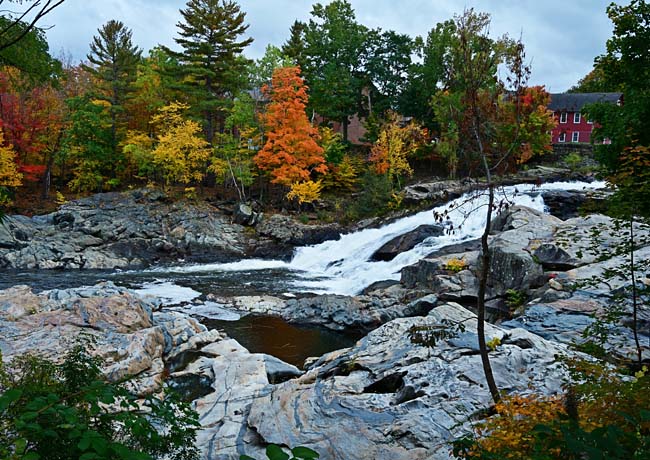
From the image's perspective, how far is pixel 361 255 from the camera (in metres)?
19.1

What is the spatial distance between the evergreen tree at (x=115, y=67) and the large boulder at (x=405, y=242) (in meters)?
18.7

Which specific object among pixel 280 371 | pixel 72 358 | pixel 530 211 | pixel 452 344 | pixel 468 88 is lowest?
pixel 280 371

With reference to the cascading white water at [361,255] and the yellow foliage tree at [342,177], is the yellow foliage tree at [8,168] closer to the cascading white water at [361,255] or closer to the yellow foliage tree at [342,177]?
the cascading white water at [361,255]

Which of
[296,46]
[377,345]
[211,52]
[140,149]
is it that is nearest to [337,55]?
[296,46]

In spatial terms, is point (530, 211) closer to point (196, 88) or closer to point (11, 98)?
point (196, 88)

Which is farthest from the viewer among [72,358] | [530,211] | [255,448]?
[530,211]

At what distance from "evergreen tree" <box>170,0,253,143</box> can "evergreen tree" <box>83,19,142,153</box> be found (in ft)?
10.9

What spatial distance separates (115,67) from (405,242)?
2153 cm

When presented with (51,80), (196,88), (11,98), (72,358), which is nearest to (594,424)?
(72,358)

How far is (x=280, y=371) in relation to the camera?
26.8 feet

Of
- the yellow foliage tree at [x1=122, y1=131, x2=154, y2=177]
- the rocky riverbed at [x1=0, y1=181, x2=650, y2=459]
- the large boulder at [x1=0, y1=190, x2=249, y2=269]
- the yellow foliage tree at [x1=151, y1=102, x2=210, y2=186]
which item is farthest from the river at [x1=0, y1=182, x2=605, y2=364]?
the yellow foliage tree at [x1=122, y1=131, x2=154, y2=177]

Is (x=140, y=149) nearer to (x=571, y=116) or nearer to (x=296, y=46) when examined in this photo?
(x=296, y=46)

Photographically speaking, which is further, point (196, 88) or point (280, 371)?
point (196, 88)

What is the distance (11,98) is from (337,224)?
1898 cm
